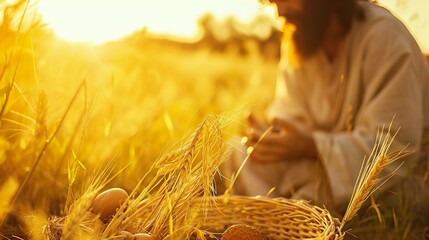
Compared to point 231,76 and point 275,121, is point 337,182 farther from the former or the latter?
point 231,76

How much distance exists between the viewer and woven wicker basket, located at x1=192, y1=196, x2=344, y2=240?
1755 millimetres

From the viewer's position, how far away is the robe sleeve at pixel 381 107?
107 inches

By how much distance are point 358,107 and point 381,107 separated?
10.5 inches

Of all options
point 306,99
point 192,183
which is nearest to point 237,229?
point 192,183

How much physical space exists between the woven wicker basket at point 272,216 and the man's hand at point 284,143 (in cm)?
92

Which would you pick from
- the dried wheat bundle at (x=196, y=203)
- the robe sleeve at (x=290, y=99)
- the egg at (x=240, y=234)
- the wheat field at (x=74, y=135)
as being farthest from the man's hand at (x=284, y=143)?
the egg at (x=240, y=234)

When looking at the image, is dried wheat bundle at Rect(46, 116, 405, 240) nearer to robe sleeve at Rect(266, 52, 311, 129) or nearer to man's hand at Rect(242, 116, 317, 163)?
man's hand at Rect(242, 116, 317, 163)

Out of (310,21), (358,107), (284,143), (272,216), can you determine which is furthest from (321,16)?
(272,216)

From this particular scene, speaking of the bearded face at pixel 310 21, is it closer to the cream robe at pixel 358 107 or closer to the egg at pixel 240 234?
the cream robe at pixel 358 107

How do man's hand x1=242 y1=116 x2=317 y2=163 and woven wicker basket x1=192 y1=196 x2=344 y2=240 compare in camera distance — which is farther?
man's hand x1=242 y1=116 x2=317 y2=163

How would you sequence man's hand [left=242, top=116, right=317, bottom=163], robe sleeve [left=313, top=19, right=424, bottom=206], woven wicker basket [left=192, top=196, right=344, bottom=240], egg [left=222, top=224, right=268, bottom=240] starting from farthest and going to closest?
man's hand [left=242, top=116, right=317, bottom=163], robe sleeve [left=313, top=19, right=424, bottom=206], woven wicker basket [left=192, top=196, right=344, bottom=240], egg [left=222, top=224, right=268, bottom=240]

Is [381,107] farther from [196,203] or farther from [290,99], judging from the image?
[196,203]

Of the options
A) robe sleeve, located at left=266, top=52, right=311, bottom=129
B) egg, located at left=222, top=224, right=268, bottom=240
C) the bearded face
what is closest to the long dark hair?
the bearded face

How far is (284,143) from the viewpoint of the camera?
9.62 ft
